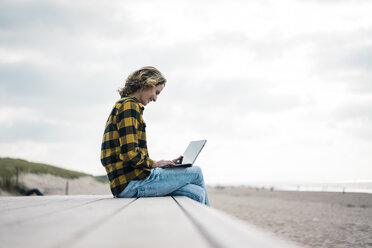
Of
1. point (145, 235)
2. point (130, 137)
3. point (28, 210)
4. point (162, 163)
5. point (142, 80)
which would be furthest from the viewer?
point (142, 80)

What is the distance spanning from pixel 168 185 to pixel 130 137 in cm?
59

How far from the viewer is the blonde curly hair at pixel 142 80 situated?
2934 millimetres

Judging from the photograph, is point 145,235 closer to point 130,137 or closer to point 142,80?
point 130,137

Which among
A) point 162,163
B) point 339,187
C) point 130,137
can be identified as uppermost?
point 130,137

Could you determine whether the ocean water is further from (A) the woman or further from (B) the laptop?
(A) the woman

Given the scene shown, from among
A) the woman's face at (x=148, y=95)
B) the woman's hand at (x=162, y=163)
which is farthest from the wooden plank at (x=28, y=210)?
the woman's face at (x=148, y=95)

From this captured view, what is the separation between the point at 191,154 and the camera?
3113mm

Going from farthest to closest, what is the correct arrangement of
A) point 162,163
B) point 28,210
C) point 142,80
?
point 142,80 < point 162,163 < point 28,210

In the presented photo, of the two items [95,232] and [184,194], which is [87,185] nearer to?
[184,194]

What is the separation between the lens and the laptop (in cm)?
284

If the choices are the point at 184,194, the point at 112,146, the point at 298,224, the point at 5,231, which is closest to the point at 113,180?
the point at 112,146

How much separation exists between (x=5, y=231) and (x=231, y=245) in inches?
31.7

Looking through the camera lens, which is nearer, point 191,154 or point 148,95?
point 148,95

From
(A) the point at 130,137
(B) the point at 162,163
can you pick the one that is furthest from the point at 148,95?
(B) the point at 162,163
